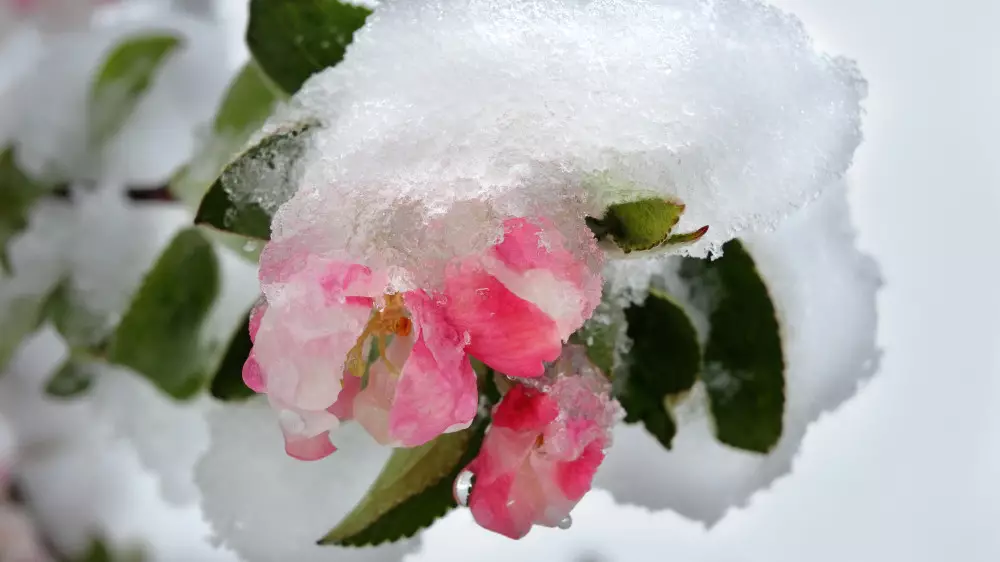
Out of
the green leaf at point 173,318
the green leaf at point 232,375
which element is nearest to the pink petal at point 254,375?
the green leaf at point 232,375

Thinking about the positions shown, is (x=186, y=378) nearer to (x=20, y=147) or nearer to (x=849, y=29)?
(x=20, y=147)

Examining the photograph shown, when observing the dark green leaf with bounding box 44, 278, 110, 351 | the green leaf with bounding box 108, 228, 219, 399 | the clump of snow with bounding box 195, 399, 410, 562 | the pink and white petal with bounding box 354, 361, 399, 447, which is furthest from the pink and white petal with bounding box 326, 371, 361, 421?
the dark green leaf with bounding box 44, 278, 110, 351

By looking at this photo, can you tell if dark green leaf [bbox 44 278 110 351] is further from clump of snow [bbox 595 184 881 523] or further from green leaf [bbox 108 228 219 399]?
clump of snow [bbox 595 184 881 523]

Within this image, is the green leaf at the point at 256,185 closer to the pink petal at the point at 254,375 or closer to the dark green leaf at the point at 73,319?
the pink petal at the point at 254,375

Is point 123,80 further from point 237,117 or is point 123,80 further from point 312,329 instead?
point 312,329

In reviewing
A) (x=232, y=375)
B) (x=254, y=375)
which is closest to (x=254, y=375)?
(x=254, y=375)

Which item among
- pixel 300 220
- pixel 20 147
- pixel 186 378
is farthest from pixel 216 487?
pixel 20 147
